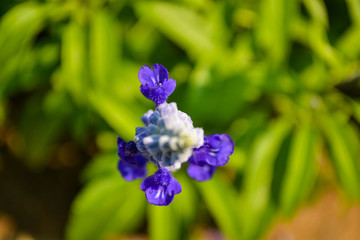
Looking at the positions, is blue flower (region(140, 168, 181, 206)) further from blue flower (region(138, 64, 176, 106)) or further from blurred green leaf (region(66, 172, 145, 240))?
blurred green leaf (region(66, 172, 145, 240))

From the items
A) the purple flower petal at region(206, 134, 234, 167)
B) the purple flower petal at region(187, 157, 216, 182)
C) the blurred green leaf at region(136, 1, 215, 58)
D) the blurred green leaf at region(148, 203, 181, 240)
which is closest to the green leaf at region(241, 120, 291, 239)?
the blurred green leaf at region(148, 203, 181, 240)

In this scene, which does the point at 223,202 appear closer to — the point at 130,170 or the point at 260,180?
the point at 260,180

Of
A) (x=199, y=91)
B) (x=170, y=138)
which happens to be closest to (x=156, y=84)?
(x=170, y=138)

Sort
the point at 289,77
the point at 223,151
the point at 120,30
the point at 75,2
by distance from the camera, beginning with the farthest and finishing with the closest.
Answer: the point at 120,30 < the point at 289,77 < the point at 75,2 < the point at 223,151

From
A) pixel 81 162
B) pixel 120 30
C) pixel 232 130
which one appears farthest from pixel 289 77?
pixel 81 162

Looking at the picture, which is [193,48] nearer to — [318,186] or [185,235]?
[185,235]

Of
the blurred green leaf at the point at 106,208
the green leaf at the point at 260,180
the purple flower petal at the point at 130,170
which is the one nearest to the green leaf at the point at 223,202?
the green leaf at the point at 260,180

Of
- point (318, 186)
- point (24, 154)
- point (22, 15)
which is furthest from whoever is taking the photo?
point (318, 186)
